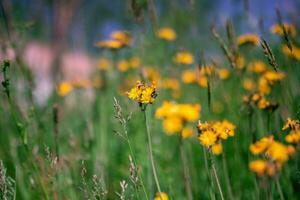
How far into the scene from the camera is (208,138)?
1296 millimetres

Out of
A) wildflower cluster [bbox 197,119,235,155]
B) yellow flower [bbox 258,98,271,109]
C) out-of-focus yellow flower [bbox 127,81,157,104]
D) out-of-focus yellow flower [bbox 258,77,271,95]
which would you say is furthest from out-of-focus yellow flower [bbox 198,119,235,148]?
out-of-focus yellow flower [bbox 258,77,271,95]

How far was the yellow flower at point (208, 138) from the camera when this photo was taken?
4.21ft

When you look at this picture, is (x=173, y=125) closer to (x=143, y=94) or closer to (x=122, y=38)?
(x=143, y=94)

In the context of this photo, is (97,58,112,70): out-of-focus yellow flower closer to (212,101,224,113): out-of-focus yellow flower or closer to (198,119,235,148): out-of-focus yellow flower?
(212,101,224,113): out-of-focus yellow flower

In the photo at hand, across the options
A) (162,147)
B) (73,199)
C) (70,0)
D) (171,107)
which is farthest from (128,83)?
(70,0)

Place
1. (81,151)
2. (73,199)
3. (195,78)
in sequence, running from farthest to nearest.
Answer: (195,78) < (81,151) < (73,199)

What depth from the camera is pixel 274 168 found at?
102 centimetres

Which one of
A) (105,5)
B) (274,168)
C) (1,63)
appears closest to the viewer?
(274,168)

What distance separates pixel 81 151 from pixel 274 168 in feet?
5.46

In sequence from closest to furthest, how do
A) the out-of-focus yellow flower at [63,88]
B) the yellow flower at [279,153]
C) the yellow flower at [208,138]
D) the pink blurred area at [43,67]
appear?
the yellow flower at [279,153]
the yellow flower at [208,138]
the out-of-focus yellow flower at [63,88]
the pink blurred area at [43,67]

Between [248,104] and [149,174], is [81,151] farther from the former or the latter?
[248,104]

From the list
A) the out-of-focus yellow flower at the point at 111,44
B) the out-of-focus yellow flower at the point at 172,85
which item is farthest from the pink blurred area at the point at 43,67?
the out-of-focus yellow flower at the point at 172,85

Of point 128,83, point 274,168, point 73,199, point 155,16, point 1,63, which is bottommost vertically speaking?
point 274,168

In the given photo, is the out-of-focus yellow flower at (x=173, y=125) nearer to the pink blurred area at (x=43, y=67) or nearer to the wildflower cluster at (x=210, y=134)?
the wildflower cluster at (x=210, y=134)
